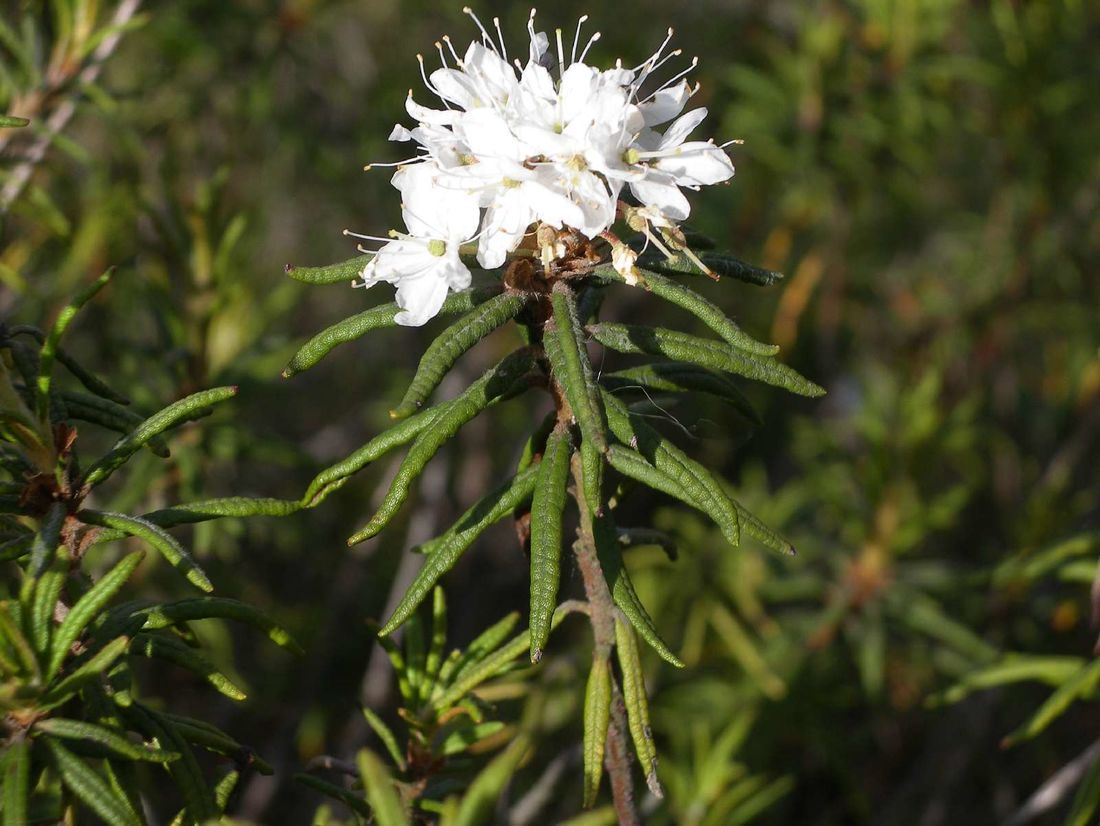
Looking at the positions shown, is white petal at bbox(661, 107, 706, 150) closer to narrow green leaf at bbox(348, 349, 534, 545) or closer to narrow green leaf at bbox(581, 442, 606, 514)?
narrow green leaf at bbox(348, 349, 534, 545)

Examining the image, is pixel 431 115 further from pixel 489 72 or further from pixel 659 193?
pixel 659 193

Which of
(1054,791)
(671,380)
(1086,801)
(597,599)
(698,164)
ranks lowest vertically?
(1054,791)

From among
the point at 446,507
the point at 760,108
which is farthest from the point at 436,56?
the point at 446,507

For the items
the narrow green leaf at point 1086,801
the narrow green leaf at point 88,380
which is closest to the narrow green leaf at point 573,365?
the narrow green leaf at point 88,380

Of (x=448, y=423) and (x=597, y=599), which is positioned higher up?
(x=448, y=423)

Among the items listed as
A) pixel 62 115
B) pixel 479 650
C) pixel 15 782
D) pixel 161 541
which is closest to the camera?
pixel 15 782

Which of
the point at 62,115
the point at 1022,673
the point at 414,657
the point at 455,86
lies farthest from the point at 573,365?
the point at 62,115

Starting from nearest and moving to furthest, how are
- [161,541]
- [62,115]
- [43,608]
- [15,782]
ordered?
1. [15,782]
2. [43,608]
3. [161,541]
4. [62,115]

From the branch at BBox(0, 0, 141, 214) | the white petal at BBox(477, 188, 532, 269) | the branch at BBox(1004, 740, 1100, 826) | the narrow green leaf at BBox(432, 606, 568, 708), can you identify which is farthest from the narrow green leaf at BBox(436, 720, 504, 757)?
the branch at BBox(0, 0, 141, 214)
